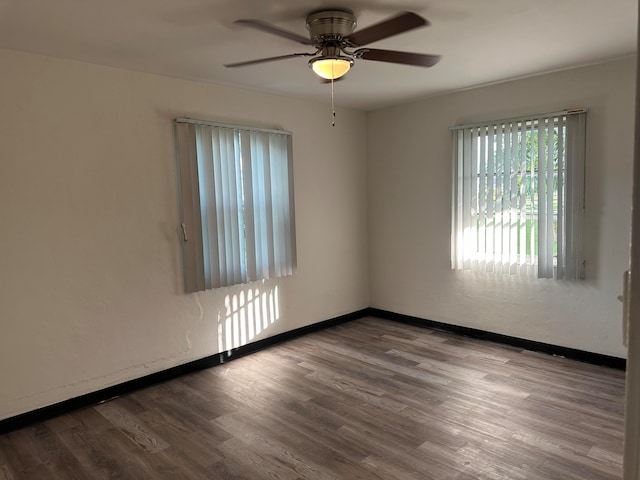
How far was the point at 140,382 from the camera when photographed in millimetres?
3432

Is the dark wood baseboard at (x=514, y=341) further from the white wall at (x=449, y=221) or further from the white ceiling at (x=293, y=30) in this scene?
the white ceiling at (x=293, y=30)

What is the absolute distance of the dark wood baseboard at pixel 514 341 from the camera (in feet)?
11.8

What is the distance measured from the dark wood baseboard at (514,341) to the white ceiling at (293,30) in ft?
7.25

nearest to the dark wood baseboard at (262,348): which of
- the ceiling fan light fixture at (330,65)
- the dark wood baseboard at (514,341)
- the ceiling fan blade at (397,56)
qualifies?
the dark wood baseboard at (514,341)

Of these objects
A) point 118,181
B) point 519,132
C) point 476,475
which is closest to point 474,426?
point 476,475

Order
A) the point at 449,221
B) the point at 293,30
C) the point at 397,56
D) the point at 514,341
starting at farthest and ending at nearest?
the point at 449,221 → the point at 514,341 → the point at 293,30 → the point at 397,56

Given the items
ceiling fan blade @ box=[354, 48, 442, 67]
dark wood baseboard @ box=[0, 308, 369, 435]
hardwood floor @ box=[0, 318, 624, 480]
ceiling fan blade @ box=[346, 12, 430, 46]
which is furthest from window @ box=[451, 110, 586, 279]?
ceiling fan blade @ box=[346, 12, 430, 46]

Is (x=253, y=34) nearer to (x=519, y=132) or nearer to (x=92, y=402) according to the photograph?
(x=519, y=132)

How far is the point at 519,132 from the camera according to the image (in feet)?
12.6

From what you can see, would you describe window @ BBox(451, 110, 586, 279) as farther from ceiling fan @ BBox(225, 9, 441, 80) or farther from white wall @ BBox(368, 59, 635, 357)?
ceiling fan @ BBox(225, 9, 441, 80)

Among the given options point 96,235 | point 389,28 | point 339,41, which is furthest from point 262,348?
point 389,28

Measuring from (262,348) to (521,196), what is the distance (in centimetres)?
276

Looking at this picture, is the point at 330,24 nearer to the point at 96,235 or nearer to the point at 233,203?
the point at 233,203

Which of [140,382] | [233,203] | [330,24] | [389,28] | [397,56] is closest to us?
[389,28]
